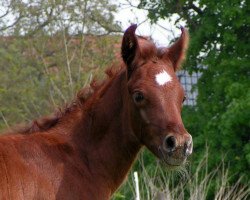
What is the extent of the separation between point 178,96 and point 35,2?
21529mm

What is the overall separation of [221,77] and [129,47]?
16.2 metres

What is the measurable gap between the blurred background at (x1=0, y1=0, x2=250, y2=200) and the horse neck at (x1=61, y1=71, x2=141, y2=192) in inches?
485

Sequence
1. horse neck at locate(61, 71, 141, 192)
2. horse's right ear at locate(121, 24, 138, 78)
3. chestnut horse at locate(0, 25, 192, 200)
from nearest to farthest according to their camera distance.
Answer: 1. chestnut horse at locate(0, 25, 192, 200)
2. horse's right ear at locate(121, 24, 138, 78)
3. horse neck at locate(61, 71, 141, 192)

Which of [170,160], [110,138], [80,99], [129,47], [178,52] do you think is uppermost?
[129,47]

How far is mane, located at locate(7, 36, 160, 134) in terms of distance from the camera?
704cm

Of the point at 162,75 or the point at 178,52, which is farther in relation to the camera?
the point at 178,52

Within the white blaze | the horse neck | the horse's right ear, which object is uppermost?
the horse's right ear

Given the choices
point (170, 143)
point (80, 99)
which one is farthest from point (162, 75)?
point (80, 99)

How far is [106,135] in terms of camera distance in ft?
23.4

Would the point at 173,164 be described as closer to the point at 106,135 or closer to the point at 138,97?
the point at 138,97

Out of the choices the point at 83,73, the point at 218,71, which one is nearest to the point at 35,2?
the point at 83,73

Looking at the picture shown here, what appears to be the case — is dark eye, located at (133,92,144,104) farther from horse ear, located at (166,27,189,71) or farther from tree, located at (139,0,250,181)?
tree, located at (139,0,250,181)

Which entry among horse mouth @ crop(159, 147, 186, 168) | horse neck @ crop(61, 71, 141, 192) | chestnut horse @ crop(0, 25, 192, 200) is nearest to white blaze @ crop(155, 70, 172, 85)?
chestnut horse @ crop(0, 25, 192, 200)

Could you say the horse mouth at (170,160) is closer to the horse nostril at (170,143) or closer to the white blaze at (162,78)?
the horse nostril at (170,143)
